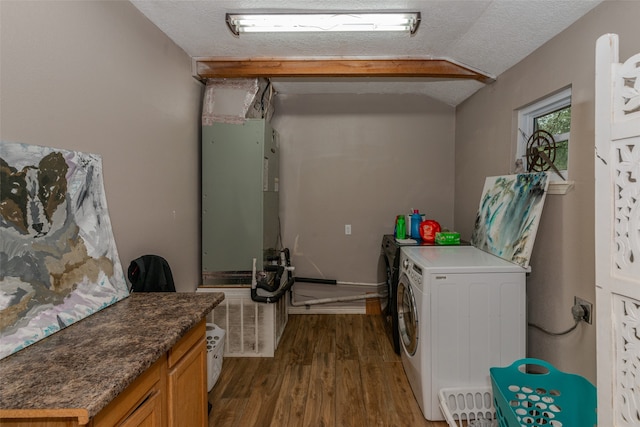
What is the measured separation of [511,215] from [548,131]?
2.14ft

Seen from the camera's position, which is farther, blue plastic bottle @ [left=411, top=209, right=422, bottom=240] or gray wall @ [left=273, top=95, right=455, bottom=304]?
gray wall @ [left=273, top=95, right=455, bottom=304]

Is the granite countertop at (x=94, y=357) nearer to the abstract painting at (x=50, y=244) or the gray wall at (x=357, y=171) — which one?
the abstract painting at (x=50, y=244)

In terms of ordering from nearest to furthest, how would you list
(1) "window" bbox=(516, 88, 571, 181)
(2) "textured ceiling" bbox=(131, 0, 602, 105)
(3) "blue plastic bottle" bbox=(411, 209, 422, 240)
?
(2) "textured ceiling" bbox=(131, 0, 602, 105) < (1) "window" bbox=(516, 88, 571, 181) < (3) "blue plastic bottle" bbox=(411, 209, 422, 240)

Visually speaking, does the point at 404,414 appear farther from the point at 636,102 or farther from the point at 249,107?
the point at 249,107

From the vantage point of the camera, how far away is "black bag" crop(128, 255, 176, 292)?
1.83 meters

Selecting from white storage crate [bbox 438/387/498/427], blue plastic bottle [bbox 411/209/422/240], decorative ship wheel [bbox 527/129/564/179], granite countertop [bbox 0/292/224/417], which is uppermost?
decorative ship wheel [bbox 527/129/564/179]

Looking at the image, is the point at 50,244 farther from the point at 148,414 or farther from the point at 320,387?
the point at 320,387

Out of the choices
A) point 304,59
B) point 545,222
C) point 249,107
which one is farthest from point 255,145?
point 545,222

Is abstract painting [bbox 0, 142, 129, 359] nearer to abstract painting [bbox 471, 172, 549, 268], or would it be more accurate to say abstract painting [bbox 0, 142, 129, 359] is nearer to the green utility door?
the green utility door

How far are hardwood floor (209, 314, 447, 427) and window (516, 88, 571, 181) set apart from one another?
1.79m

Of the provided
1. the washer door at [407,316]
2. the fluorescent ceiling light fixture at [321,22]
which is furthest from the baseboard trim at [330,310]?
the fluorescent ceiling light fixture at [321,22]

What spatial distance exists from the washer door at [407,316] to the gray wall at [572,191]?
2.65 feet

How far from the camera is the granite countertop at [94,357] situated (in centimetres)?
83

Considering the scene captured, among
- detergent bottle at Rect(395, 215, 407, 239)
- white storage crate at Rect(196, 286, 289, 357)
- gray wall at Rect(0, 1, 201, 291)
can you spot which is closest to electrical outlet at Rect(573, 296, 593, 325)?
detergent bottle at Rect(395, 215, 407, 239)
